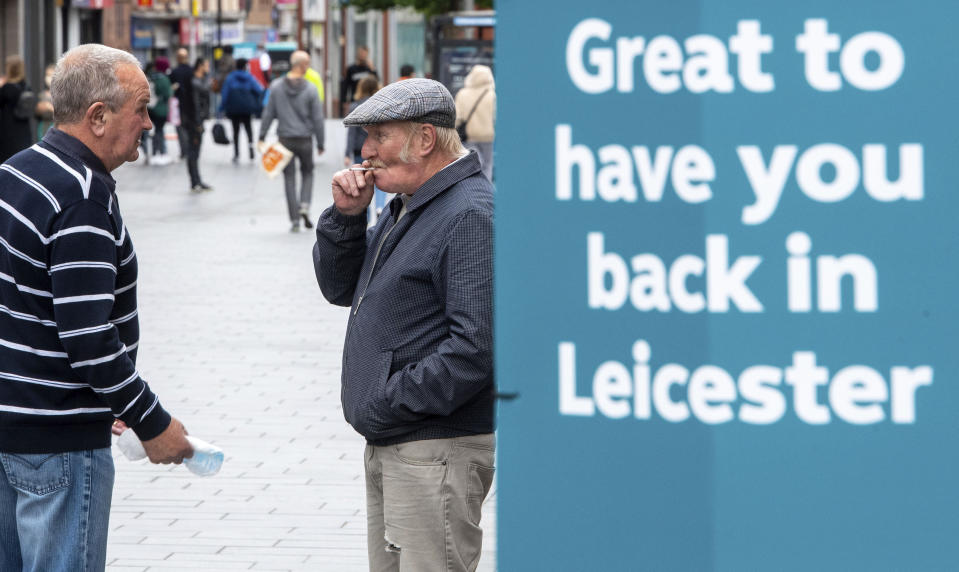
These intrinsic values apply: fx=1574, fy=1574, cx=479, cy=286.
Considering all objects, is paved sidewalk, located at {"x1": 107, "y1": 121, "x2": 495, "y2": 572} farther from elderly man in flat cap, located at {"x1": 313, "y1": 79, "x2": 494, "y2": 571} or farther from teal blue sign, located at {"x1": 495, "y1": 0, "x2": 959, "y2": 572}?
teal blue sign, located at {"x1": 495, "y1": 0, "x2": 959, "y2": 572}

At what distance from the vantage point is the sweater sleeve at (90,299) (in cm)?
317

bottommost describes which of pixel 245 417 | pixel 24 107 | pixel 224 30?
pixel 245 417

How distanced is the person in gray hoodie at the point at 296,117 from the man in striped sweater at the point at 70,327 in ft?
44.3

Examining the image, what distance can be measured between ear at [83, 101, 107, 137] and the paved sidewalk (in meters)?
2.52

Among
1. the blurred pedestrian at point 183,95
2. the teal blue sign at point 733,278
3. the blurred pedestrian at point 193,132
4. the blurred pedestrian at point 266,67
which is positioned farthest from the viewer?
the blurred pedestrian at point 266,67

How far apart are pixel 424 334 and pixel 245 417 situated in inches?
191

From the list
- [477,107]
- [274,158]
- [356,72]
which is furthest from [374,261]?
[356,72]

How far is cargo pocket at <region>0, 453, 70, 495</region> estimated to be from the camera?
3.31 metres

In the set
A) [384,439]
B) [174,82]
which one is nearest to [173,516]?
[384,439]

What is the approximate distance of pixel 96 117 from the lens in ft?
11.0

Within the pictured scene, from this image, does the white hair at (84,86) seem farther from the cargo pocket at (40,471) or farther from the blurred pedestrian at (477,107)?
the blurred pedestrian at (477,107)

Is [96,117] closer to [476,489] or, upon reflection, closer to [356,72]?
[476,489]

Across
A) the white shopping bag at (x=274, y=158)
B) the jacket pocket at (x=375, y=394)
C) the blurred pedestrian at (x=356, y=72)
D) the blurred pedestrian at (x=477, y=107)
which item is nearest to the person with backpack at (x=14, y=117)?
the white shopping bag at (x=274, y=158)

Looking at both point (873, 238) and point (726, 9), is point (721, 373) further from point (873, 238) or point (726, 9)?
point (726, 9)
